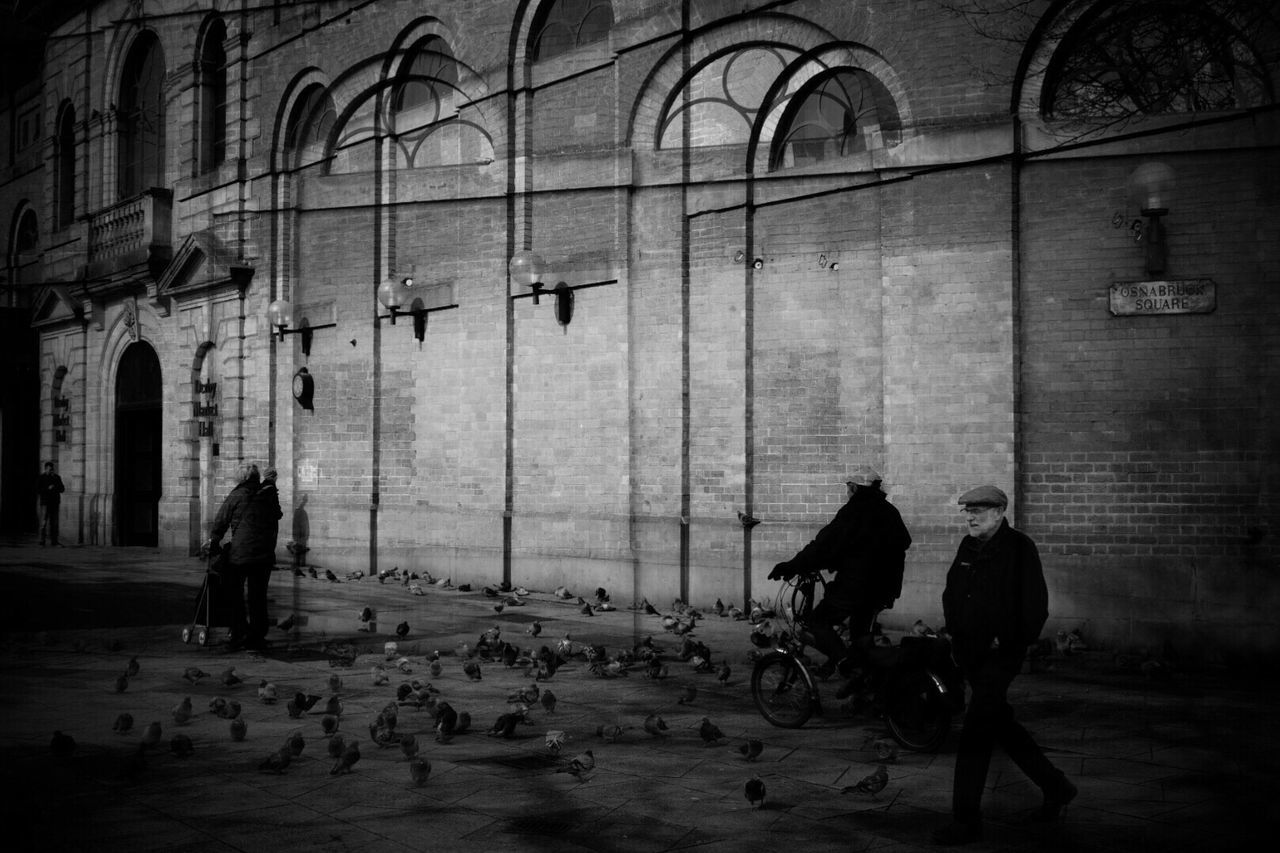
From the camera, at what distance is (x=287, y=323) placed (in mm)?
18469

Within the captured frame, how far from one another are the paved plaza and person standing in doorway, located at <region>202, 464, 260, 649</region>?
1.03ft

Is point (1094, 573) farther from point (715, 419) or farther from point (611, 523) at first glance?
point (611, 523)

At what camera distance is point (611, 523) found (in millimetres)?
14547

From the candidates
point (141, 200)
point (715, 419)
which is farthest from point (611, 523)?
point (141, 200)

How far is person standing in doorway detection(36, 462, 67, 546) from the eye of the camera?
23859 mm

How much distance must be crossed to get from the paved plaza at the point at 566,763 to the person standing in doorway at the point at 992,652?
222 mm

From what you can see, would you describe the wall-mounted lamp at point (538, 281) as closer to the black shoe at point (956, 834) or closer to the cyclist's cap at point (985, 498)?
the cyclist's cap at point (985, 498)

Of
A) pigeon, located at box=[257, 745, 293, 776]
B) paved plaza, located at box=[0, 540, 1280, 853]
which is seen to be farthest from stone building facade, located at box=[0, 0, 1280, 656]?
pigeon, located at box=[257, 745, 293, 776]

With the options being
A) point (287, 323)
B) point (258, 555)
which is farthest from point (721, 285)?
point (287, 323)

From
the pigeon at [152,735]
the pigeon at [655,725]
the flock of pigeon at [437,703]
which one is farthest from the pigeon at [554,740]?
the pigeon at [152,735]

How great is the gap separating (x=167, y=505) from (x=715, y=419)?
484 inches

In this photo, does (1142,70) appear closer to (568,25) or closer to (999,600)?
(999,600)

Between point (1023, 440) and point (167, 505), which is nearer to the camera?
point (1023, 440)

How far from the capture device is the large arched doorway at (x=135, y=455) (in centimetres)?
2306
